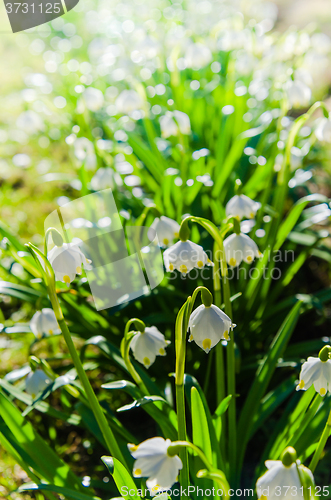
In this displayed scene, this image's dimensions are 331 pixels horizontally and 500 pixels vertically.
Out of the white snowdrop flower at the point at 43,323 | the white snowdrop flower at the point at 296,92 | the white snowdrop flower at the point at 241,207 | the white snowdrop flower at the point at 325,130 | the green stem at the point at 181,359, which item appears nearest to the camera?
the green stem at the point at 181,359

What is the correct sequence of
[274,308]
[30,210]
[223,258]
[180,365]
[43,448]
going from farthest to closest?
[30,210]
[274,308]
[43,448]
[223,258]
[180,365]

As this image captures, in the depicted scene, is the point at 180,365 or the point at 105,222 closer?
the point at 180,365

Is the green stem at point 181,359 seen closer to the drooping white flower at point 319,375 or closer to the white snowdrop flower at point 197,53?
the drooping white flower at point 319,375

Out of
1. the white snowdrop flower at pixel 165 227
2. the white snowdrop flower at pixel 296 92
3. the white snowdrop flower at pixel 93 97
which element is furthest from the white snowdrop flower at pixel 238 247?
the white snowdrop flower at pixel 93 97

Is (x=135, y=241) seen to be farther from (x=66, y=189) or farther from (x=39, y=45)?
(x=39, y=45)

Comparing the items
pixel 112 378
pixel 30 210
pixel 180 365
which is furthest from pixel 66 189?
pixel 180 365

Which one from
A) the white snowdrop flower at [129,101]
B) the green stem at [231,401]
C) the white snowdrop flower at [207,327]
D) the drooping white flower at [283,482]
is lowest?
the green stem at [231,401]

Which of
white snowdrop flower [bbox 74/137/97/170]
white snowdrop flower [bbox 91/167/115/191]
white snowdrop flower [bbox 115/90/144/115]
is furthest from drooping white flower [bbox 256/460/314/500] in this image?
Result: white snowdrop flower [bbox 115/90/144/115]
